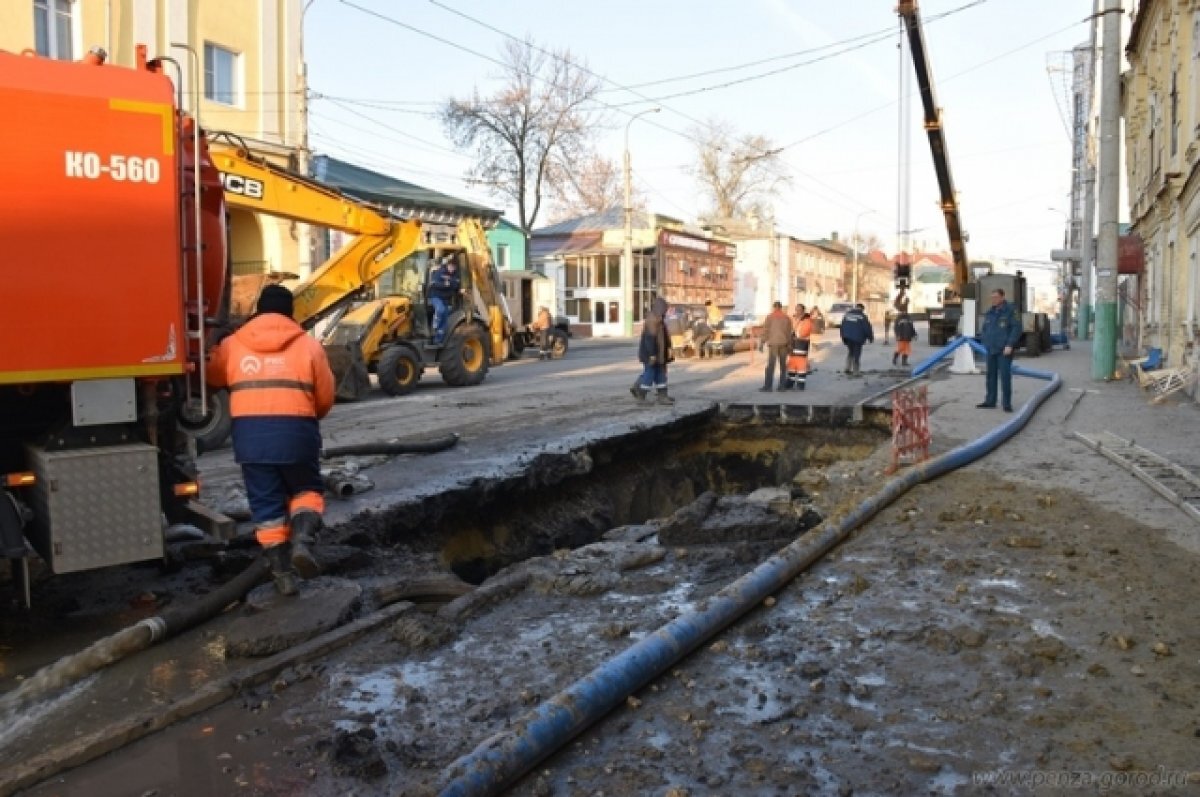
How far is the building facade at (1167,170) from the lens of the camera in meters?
18.5

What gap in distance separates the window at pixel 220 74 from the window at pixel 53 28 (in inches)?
132

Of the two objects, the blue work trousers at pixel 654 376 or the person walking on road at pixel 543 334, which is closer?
the blue work trousers at pixel 654 376

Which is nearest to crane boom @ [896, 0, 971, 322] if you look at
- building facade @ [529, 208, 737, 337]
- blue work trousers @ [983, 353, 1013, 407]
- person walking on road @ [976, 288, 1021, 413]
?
A: person walking on road @ [976, 288, 1021, 413]

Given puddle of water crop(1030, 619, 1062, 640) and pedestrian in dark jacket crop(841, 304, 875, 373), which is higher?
pedestrian in dark jacket crop(841, 304, 875, 373)

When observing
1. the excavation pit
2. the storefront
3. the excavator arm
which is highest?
the storefront

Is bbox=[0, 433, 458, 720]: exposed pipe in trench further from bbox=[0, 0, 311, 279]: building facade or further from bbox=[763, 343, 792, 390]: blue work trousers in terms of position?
bbox=[0, 0, 311, 279]: building facade

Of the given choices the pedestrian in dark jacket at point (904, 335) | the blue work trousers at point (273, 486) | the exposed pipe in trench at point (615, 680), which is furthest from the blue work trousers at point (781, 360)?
the blue work trousers at point (273, 486)

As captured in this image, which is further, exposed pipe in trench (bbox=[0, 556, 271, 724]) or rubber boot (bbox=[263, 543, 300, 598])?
rubber boot (bbox=[263, 543, 300, 598])

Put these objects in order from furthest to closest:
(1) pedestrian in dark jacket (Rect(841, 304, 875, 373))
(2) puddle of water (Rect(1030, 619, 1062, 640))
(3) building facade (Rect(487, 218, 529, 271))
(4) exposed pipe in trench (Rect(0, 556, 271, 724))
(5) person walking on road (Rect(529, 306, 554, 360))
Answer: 1. (3) building facade (Rect(487, 218, 529, 271))
2. (5) person walking on road (Rect(529, 306, 554, 360))
3. (1) pedestrian in dark jacket (Rect(841, 304, 875, 373))
4. (2) puddle of water (Rect(1030, 619, 1062, 640))
5. (4) exposed pipe in trench (Rect(0, 556, 271, 724))

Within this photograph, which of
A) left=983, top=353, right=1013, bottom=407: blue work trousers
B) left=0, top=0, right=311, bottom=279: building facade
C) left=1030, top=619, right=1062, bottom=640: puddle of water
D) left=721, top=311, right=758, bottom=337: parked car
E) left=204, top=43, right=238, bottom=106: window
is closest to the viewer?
left=1030, top=619, right=1062, bottom=640: puddle of water

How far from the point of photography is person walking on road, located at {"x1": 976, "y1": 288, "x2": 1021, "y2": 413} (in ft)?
45.6

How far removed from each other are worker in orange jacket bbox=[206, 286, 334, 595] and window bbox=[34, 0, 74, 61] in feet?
54.9

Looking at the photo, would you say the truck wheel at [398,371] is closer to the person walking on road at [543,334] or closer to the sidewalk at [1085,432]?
the sidewalk at [1085,432]

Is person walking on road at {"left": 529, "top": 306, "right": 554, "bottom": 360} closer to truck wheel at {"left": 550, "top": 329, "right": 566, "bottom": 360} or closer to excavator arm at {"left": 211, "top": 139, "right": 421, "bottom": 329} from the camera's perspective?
truck wheel at {"left": 550, "top": 329, "right": 566, "bottom": 360}
